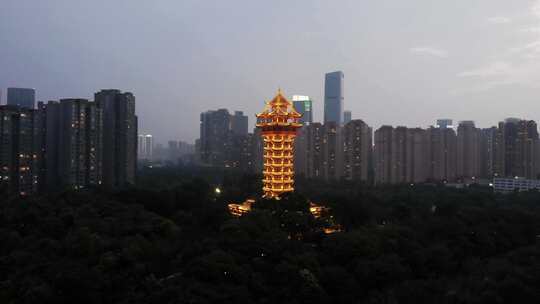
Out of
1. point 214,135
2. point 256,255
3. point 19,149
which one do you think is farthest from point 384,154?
point 214,135

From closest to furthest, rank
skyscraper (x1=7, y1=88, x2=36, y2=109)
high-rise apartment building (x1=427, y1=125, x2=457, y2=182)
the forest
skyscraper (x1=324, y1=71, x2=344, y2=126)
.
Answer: the forest, high-rise apartment building (x1=427, y1=125, x2=457, y2=182), skyscraper (x1=7, y1=88, x2=36, y2=109), skyscraper (x1=324, y1=71, x2=344, y2=126)

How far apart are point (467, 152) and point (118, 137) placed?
4930 centimetres

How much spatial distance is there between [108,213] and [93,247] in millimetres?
8669

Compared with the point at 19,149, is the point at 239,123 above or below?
above

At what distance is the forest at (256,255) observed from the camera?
50.6 feet

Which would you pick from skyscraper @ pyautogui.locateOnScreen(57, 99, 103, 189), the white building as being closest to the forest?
skyscraper @ pyautogui.locateOnScreen(57, 99, 103, 189)

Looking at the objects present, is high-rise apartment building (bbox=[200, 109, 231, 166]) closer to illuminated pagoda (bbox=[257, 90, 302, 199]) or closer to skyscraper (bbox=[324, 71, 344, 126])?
skyscraper (bbox=[324, 71, 344, 126])

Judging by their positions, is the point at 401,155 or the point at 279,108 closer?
the point at 279,108

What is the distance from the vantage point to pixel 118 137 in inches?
2010

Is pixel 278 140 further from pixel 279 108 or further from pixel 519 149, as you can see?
pixel 519 149

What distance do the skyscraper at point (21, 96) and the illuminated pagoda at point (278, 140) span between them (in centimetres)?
6579

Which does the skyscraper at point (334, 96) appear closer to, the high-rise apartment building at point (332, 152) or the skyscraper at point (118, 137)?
the high-rise apartment building at point (332, 152)

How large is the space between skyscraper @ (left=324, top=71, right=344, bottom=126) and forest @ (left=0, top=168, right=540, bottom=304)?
4263 inches

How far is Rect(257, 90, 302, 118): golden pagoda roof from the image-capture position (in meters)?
34.0
